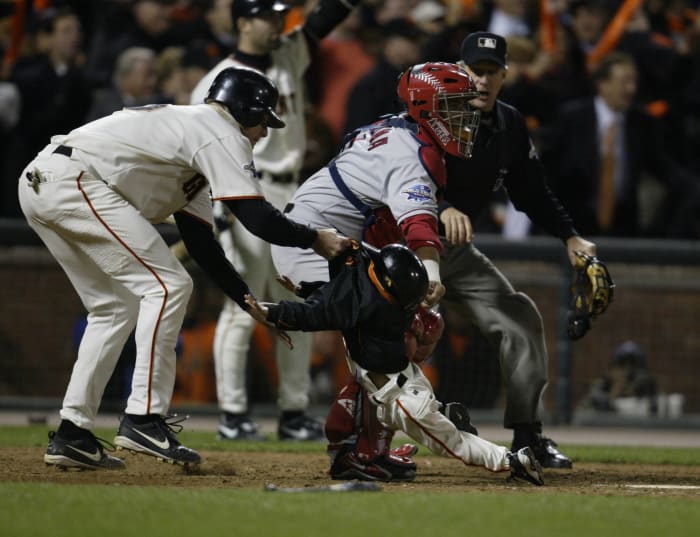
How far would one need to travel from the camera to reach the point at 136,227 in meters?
5.96

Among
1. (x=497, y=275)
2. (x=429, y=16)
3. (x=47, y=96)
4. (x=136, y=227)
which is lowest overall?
(x=497, y=275)

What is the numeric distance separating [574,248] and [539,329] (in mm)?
520

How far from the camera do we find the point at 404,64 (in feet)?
37.0

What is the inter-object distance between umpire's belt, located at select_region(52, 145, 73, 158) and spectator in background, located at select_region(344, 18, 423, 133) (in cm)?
515

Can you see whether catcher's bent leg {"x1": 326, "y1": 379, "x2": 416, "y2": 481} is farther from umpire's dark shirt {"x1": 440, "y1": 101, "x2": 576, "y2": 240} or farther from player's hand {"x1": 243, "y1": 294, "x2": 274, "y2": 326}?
umpire's dark shirt {"x1": 440, "y1": 101, "x2": 576, "y2": 240}

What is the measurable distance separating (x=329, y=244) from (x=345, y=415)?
919mm

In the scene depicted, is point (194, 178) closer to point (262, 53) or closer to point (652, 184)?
point (262, 53)

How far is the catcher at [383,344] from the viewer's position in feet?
18.8

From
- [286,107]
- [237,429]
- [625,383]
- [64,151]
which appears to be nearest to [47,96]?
[286,107]

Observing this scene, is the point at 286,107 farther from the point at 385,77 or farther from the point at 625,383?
the point at 625,383

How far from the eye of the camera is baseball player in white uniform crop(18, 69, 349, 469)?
19.4 ft

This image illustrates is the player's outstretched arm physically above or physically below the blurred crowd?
below

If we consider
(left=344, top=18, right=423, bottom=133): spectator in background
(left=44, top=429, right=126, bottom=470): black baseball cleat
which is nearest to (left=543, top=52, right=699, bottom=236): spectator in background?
(left=344, top=18, right=423, bottom=133): spectator in background

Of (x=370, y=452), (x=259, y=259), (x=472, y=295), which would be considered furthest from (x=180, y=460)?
(x=259, y=259)
